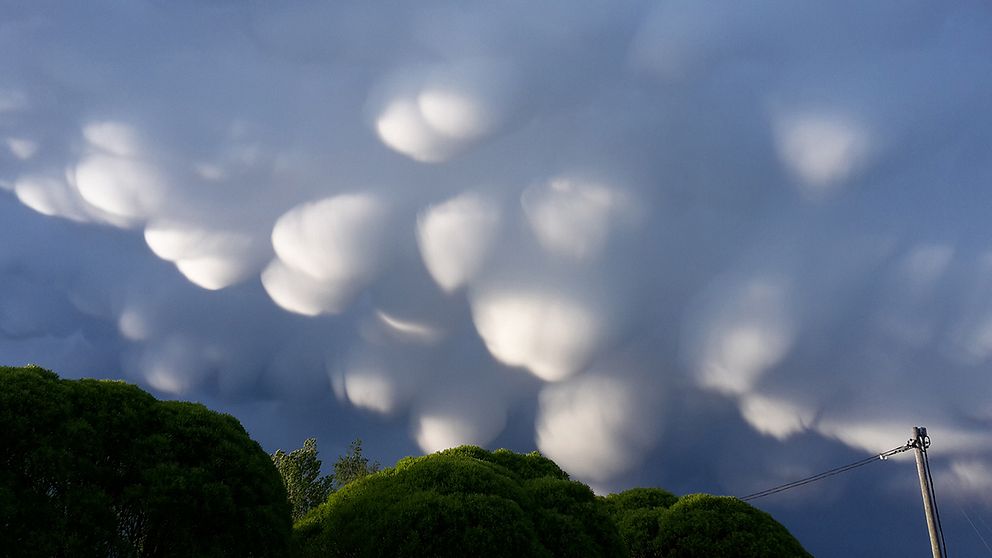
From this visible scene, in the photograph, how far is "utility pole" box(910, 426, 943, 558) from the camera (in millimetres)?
23438

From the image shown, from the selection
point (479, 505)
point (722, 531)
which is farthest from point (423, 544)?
point (722, 531)

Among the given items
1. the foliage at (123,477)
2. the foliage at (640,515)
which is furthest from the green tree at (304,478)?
the foliage at (123,477)

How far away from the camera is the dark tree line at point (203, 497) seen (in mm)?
9508

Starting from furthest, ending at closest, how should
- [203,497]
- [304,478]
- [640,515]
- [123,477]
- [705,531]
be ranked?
[304,478], [640,515], [705,531], [203,497], [123,477]

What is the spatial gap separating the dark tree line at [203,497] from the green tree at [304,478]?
27612 millimetres

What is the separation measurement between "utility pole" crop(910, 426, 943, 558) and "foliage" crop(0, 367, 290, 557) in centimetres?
2241

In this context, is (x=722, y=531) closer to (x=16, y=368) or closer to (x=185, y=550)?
(x=185, y=550)

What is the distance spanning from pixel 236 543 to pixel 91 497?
7.57ft

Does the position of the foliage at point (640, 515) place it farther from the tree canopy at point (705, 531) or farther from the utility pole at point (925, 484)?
the utility pole at point (925, 484)

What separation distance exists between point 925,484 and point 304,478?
32583mm

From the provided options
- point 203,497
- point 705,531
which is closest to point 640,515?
point 705,531

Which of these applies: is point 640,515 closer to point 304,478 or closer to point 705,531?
point 705,531

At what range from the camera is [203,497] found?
10883 mm

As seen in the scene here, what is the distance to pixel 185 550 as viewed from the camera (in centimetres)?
1037
